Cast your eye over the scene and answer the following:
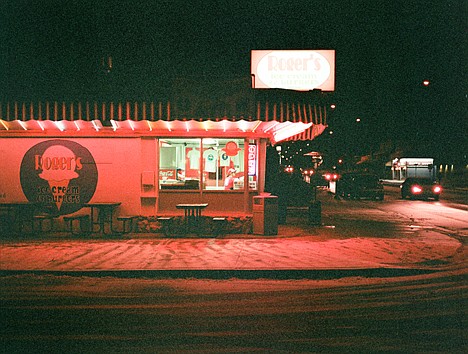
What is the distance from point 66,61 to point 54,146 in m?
2.58

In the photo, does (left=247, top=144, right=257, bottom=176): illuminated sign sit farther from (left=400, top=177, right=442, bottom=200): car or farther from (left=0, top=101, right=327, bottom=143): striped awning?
(left=400, top=177, right=442, bottom=200): car

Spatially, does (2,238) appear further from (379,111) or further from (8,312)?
(379,111)

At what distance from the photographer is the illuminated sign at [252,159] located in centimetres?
1395

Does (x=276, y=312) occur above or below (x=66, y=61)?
below

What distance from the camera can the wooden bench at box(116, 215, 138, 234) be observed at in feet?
43.3

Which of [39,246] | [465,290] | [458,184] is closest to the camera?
[465,290]

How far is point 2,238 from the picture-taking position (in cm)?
1308

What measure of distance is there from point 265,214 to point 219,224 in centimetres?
138

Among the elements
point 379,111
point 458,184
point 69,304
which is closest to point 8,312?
point 69,304

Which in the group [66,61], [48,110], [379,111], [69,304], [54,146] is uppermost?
→ [379,111]

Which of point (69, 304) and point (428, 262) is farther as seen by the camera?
point (428, 262)

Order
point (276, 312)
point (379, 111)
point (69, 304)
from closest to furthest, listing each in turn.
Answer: point (276, 312) → point (69, 304) → point (379, 111)

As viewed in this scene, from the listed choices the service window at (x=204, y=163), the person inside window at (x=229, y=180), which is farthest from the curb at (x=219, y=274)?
the person inside window at (x=229, y=180)

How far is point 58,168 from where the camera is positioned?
45.7ft
